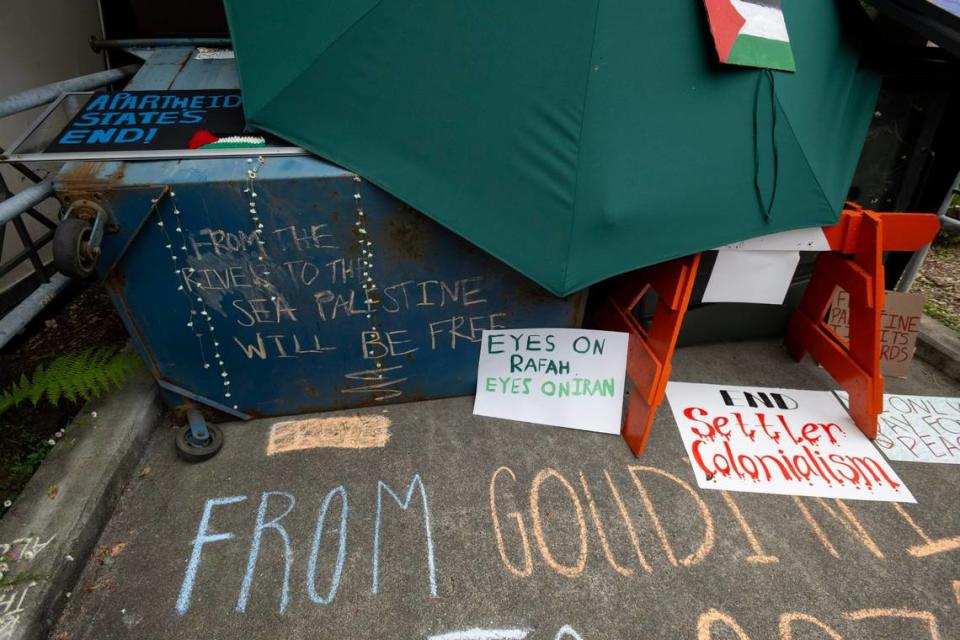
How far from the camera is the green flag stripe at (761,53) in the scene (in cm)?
179

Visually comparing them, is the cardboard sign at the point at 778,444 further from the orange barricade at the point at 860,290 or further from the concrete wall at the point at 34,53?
the concrete wall at the point at 34,53

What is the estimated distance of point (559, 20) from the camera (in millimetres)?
1698

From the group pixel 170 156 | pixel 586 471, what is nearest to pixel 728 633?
pixel 586 471

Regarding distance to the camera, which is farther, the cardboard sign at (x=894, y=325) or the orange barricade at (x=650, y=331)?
the cardboard sign at (x=894, y=325)

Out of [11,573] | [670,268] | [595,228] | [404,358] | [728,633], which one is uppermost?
[595,228]

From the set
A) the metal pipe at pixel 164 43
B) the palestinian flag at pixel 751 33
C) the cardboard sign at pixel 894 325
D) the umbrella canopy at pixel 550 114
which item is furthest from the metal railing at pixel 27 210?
the cardboard sign at pixel 894 325

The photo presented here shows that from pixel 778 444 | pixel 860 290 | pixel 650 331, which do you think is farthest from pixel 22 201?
pixel 860 290

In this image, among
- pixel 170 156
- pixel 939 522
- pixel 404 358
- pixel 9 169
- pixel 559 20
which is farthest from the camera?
pixel 9 169

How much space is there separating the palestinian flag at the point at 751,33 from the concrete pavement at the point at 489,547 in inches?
70.0

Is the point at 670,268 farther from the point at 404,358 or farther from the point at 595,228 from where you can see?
the point at 404,358

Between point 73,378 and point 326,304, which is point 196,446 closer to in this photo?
point 73,378

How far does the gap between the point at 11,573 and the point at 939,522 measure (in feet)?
12.5

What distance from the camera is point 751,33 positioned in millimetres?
1810

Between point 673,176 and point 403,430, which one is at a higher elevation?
point 673,176
